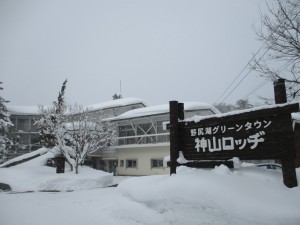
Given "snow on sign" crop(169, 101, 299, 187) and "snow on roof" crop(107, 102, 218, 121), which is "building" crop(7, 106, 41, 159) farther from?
"snow on sign" crop(169, 101, 299, 187)

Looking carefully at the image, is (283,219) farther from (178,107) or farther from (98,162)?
(98,162)

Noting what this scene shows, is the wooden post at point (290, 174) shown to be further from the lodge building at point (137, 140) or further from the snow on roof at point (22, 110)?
the snow on roof at point (22, 110)

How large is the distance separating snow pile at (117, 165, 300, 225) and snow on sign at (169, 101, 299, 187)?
0.40 m

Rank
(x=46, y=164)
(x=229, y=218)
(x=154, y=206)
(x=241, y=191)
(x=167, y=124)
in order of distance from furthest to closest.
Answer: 1. (x=46, y=164)
2. (x=167, y=124)
3. (x=154, y=206)
4. (x=241, y=191)
5. (x=229, y=218)

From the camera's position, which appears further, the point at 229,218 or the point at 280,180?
the point at 280,180

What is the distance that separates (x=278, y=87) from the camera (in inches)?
204

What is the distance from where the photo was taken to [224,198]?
4762 mm

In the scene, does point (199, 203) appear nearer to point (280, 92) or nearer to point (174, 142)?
point (174, 142)

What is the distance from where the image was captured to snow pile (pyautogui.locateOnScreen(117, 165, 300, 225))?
440 cm

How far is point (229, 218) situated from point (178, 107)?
3.21 m

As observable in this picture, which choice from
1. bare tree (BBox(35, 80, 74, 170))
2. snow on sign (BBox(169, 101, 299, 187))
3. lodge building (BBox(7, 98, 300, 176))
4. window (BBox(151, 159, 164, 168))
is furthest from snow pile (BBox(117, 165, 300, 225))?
window (BBox(151, 159, 164, 168))

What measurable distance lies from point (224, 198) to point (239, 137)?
1.41m

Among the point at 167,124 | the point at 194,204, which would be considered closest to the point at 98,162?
the point at 167,124

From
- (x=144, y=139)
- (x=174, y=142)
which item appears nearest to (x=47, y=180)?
(x=144, y=139)
